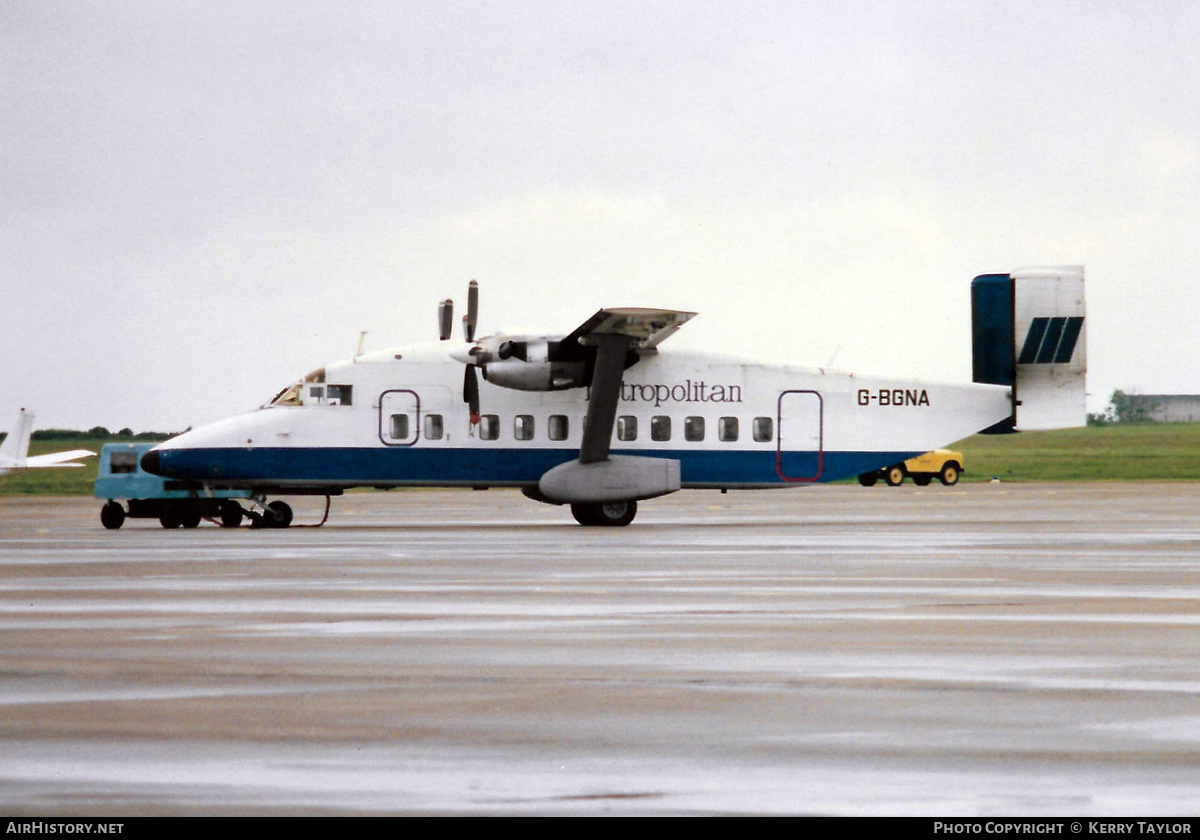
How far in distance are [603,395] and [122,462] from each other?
34.0 feet

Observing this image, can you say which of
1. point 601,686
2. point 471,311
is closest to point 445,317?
point 471,311

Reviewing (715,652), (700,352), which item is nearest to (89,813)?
(715,652)

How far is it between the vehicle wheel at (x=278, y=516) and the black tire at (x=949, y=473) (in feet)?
121

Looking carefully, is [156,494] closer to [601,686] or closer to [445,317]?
[445,317]

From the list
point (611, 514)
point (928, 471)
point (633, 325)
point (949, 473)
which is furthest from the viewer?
point (949, 473)

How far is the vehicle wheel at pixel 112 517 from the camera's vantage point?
1171 inches

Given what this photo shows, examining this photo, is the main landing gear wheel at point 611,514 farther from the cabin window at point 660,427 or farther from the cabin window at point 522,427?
the cabin window at point 522,427

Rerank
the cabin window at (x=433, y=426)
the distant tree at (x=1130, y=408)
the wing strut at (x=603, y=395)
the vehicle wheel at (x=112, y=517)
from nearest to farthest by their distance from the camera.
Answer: the wing strut at (x=603, y=395) < the vehicle wheel at (x=112, y=517) < the cabin window at (x=433, y=426) < the distant tree at (x=1130, y=408)

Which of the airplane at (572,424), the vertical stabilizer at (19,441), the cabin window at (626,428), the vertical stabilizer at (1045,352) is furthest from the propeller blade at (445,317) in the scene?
the vertical stabilizer at (19,441)

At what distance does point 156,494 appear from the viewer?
3077cm

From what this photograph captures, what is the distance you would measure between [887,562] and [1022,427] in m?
14.4

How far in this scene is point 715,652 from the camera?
10.5 metres

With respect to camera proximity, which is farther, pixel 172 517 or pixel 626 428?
pixel 172 517

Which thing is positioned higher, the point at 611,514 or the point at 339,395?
the point at 339,395
